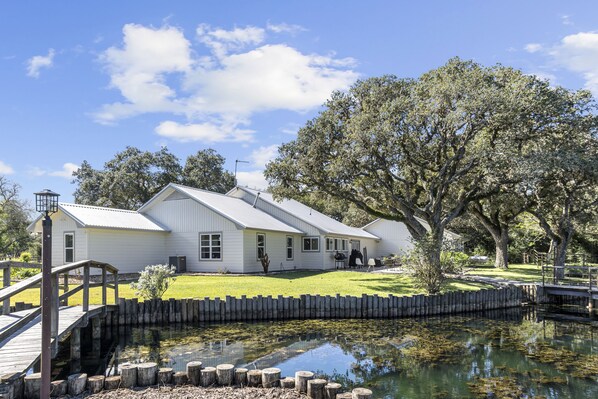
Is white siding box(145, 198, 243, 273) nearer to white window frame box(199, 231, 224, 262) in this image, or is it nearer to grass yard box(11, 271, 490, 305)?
white window frame box(199, 231, 224, 262)

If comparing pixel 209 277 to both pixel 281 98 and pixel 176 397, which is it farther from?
pixel 176 397

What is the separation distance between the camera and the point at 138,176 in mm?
47875

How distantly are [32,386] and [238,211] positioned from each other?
2082cm

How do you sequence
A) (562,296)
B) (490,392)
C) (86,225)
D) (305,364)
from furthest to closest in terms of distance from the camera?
(86,225)
(562,296)
(305,364)
(490,392)

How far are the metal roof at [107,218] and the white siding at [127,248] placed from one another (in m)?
0.33

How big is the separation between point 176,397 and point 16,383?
72.8 inches

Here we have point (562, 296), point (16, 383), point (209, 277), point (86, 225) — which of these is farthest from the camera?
point (209, 277)

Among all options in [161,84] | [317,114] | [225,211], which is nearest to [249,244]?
[225,211]

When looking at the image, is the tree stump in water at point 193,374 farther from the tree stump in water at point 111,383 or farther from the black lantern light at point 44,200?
the black lantern light at point 44,200

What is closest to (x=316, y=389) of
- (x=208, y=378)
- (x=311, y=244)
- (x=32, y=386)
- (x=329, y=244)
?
(x=208, y=378)

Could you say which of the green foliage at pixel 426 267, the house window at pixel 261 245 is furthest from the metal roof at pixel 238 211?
the green foliage at pixel 426 267

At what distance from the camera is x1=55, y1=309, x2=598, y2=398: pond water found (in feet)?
25.9

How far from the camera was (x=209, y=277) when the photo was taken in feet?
72.7

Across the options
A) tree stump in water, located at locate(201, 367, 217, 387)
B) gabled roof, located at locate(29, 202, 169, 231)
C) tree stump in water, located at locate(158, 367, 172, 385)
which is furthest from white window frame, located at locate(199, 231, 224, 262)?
tree stump in water, located at locate(201, 367, 217, 387)
